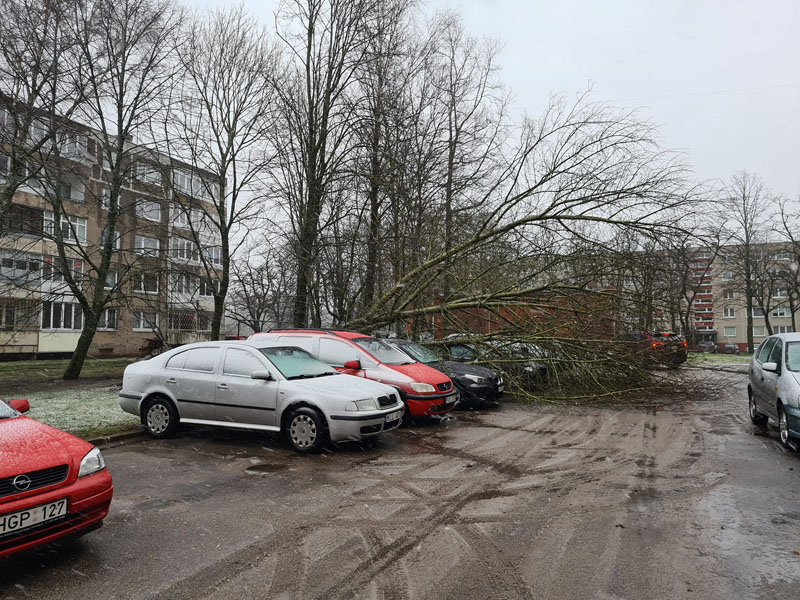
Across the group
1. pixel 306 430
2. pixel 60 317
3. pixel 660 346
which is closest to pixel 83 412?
pixel 306 430

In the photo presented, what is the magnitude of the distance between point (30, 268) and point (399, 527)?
662 inches

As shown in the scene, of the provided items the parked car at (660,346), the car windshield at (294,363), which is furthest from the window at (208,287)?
the parked car at (660,346)

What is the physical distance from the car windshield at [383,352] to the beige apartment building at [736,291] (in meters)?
7.53

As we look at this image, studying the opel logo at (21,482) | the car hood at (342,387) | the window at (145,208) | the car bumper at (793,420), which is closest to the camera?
the opel logo at (21,482)

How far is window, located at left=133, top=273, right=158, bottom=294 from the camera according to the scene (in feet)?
59.2

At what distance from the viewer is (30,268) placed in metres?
16.9

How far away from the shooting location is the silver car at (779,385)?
7395 mm

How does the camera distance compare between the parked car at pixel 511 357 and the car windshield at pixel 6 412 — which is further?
the parked car at pixel 511 357

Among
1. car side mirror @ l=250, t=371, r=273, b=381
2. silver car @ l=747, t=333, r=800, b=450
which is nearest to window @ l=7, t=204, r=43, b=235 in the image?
car side mirror @ l=250, t=371, r=273, b=381

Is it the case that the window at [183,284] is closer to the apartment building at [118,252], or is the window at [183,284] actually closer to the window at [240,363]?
the apartment building at [118,252]

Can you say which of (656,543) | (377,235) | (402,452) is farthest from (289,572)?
(377,235)

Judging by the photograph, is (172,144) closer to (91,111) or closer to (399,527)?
(91,111)

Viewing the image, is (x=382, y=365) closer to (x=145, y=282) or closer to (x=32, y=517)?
(x=32, y=517)

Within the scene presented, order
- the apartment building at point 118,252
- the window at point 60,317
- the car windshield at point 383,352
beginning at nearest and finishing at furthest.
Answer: the car windshield at point 383,352, the apartment building at point 118,252, the window at point 60,317
